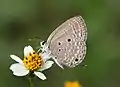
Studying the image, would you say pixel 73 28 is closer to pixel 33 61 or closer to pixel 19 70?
pixel 33 61

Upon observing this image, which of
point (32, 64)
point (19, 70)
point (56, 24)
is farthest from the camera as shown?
point (56, 24)

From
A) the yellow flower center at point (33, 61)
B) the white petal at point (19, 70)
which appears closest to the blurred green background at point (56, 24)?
the yellow flower center at point (33, 61)

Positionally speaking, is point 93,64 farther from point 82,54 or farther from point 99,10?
point 82,54

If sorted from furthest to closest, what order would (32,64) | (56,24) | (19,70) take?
1. (56,24)
2. (32,64)
3. (19,70)

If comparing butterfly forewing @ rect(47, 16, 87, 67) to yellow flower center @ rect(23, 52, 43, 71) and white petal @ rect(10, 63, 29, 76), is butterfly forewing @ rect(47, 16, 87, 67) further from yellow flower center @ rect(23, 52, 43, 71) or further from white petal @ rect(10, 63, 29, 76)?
white petal @ rect(10, 63, 29, 76)

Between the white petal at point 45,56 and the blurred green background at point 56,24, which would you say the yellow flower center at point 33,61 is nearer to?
the white petal at point 45,56

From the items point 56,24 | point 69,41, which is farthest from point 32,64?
point 56,24

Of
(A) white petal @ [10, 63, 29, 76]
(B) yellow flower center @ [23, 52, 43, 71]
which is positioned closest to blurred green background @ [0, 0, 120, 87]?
(B) yellow flower center @ [23, 52, 43, 71]
